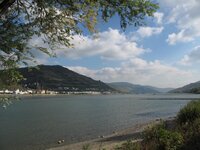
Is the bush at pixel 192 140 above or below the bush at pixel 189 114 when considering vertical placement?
below

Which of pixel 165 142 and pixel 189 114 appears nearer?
pixel 165 142

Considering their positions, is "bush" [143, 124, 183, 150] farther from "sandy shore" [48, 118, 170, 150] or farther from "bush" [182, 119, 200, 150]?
"sandy shore" [48, 118, 170, 150]

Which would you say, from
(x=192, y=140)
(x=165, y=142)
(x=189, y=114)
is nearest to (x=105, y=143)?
(x=189, y=114)

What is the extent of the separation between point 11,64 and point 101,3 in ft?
15.0

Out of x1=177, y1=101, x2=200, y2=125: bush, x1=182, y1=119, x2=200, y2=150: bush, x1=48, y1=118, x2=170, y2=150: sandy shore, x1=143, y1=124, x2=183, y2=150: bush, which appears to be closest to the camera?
x1=182, y1=119, x2=200, y2=150: bush

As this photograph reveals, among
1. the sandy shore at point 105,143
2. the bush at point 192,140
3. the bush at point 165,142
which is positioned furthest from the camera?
the sandy shore at point 105,143

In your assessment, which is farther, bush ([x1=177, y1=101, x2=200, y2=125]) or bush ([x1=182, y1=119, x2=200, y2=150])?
bush ([x1=177, y1=101, x2=200, y2=125])

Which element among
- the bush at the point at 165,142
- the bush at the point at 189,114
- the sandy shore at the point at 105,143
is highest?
the bush at the point at 189,114

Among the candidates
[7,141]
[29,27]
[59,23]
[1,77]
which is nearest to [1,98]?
[1,77]

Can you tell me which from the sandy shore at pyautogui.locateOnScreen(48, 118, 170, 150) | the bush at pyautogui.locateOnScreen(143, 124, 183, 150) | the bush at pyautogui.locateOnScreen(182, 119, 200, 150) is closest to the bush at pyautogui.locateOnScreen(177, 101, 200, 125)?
the sandy shore at pyautogui.locateOnScreen(48, 118, 170, 150)

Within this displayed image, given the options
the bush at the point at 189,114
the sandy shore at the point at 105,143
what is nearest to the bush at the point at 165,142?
the bush at the point at 189,114

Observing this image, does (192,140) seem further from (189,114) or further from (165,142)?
(189,114)

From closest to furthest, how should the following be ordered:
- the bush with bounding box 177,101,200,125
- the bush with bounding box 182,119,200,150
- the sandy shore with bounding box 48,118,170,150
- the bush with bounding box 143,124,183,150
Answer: the bush with bounding box 182,119,200,150 < the bush with bounding box 143,124,183,150 < the bush with bounding box 177,101,200,125 < the sandy shore with bounding box 48,118,170,150

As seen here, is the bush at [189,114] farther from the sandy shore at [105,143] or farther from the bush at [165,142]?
the bush at [165,142]
